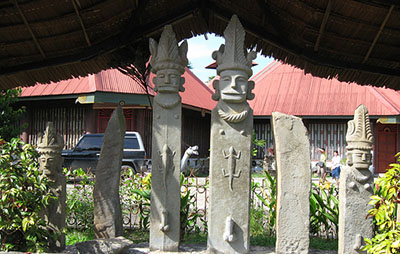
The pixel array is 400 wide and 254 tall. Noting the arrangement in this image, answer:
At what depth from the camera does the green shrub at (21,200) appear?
3394mm

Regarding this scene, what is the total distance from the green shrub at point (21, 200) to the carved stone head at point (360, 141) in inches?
122

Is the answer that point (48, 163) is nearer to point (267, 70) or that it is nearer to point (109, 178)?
point (109, 178)

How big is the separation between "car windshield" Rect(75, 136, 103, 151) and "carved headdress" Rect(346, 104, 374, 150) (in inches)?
325

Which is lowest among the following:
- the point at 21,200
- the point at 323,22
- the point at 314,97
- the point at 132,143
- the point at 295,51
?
the point at 21,200

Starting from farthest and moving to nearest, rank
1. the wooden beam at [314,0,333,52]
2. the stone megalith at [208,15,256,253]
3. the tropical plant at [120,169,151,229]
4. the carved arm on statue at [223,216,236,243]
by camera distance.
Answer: the tropical plant at [120,169,151,229], the wooden beam at [314,0,333,52], the stone megalith at [208,15,256,253], the carved arm on statue at [223,216,236,243]

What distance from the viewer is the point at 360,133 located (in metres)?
3.79

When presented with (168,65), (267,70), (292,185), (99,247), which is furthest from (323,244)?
(267,70)

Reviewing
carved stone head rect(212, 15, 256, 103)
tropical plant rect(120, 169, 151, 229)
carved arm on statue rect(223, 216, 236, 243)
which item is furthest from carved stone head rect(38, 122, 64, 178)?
carved arm on statue rect(223, 216, 236, 243)

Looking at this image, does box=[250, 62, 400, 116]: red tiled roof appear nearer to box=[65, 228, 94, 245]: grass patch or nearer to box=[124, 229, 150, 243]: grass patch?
box=[124, 229, 150, 243]: grass patch

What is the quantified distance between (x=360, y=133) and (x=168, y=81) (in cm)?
211

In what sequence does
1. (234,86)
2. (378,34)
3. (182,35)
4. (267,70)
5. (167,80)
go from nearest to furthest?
1. (234,86)
2. (167,80)
3. (378,34)
4. (182,35)
5. (267,70)

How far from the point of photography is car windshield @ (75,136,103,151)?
10844 mm

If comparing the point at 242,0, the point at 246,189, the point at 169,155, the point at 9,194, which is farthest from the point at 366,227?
the point at 9,194

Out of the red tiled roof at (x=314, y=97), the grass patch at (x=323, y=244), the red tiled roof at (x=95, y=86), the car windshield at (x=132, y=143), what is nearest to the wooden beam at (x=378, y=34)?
the grass patch at (x=323, y=244)
